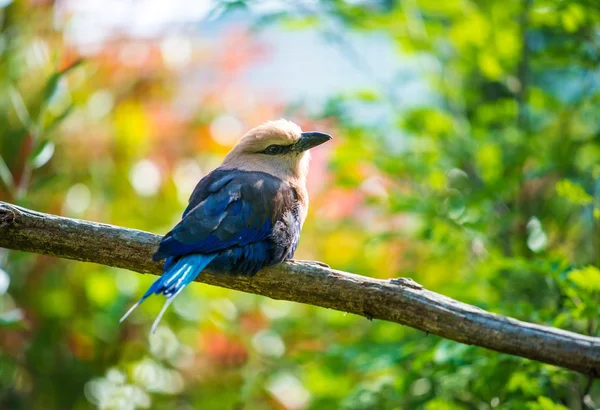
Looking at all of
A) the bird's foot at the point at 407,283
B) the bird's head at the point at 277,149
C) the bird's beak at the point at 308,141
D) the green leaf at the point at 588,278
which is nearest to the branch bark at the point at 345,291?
the bird's foot at the point at 407,283

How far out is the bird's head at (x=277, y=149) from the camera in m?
3.20

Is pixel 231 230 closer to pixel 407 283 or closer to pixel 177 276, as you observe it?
pixel 177 276

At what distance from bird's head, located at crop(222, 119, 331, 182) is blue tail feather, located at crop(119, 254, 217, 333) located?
0.80 meters

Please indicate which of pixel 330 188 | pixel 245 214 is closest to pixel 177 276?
pixel 245 214

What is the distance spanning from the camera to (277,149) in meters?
3.25

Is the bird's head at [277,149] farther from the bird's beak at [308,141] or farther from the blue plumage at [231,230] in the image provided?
the blue plumage at [231,230]

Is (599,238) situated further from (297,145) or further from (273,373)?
(273,373)

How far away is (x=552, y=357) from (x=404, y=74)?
7.03ft

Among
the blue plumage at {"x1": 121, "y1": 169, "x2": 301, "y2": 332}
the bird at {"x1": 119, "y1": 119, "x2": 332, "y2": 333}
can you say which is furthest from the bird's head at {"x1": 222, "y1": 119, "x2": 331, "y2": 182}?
the blue plumage at {"x1": 121, "y1": 169, "x2": 301, "y2": 332}

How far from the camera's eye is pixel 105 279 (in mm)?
4027

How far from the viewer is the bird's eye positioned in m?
3.24

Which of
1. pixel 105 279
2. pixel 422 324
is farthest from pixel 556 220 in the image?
pixel 105 279

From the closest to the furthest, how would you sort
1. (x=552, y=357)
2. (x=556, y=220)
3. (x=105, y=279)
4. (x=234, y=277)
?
(x=552, y=357) < (x=234, y=277) < (x=556, y=220) < (x=105, y=279)

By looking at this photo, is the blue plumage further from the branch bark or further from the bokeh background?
the bokeh background
